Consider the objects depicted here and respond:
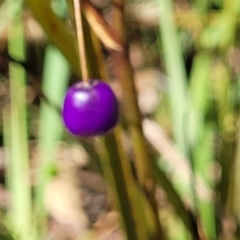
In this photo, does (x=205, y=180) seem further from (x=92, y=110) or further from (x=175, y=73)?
(x=92, y=110)

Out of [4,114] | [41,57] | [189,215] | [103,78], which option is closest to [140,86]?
[41,57]

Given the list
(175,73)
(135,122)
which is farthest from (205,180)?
(135,122)

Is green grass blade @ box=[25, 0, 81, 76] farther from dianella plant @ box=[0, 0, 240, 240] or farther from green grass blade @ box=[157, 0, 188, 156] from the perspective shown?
green grass blade @ box=[157, 0, 188, 156]

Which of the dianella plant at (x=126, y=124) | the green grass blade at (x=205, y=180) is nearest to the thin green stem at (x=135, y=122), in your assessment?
the dianella plant at (x=126, y=124)

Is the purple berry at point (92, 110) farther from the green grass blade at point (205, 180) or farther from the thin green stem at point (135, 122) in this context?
the green grass blade at point (205, 180)

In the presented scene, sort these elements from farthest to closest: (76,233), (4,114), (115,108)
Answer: (4,114)
(76,233)
(115,108)

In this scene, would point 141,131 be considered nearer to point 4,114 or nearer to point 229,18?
point 229,18

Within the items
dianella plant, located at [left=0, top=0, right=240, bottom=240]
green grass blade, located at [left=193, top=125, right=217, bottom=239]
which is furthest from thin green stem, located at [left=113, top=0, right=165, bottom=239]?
green grass blade, located at [left=193, top=125, right=217, bottom=239]

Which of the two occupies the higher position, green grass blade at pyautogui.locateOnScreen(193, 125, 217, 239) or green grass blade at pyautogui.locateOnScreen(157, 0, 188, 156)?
green grass blade at pyautogui.locateOnScreen(157, 0, 188, 156)
